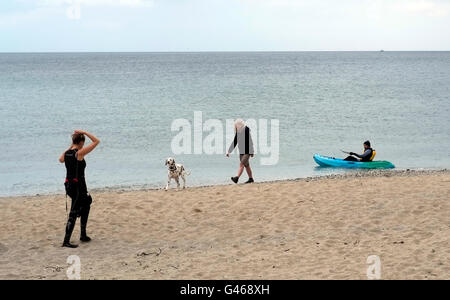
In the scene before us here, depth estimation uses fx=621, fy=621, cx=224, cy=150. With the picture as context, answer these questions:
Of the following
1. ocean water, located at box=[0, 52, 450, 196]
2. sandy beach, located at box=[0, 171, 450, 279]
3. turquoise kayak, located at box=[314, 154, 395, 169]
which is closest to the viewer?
sandy beach, located at box=[0, 171, 450, 279]

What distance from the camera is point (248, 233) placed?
10.6 metres

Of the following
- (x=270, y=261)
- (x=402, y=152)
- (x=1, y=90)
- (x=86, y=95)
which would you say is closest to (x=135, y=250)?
(x=270, y=261)

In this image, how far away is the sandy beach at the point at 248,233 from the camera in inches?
332

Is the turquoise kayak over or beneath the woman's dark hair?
beneath

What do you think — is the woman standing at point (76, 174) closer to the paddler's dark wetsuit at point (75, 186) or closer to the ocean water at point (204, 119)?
the paddler's dark wetsuit at point (75, 186)

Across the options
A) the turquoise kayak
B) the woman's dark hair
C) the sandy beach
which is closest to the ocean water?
the turquoise kayak

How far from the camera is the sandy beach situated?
8433 millimetres

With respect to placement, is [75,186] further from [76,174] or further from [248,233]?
[248,233]

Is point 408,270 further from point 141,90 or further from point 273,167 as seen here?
point 141,90

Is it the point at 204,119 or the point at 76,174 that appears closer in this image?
the point at 76,174

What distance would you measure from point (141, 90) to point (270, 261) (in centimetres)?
6578

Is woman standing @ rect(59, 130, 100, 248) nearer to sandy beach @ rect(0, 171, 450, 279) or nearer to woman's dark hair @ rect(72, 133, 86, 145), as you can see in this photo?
woman's dark hair @ rect(72, 133, 86, 145)

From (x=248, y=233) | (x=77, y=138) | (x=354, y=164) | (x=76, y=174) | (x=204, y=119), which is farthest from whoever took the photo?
(x=204, y=119)

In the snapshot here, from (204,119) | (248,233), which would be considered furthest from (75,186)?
(204,119)
